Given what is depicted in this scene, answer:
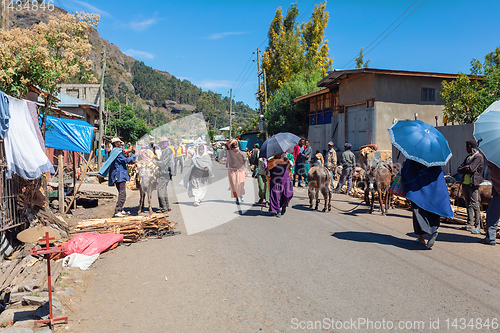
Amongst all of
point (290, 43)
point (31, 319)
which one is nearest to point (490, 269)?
point (31, 319)

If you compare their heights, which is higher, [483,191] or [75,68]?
[75,68]

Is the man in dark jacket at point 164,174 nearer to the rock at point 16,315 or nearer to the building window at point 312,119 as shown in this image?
the rock at point 16,315

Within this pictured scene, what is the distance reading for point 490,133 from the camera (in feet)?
20.9

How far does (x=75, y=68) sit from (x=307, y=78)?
27328mm

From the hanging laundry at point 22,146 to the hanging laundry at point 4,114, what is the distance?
0.34 meters

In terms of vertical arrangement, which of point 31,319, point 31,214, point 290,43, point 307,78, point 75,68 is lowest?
point 31,319

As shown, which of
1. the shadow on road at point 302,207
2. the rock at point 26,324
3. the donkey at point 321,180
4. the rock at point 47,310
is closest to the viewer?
the rock at point 26,324

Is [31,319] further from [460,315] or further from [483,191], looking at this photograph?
[483,191]

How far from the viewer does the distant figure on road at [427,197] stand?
6.89 metres

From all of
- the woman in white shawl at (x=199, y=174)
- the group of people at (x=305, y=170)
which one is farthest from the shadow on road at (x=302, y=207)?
the woman in white shawl at (x=199, y=174)

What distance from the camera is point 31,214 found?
7645mm

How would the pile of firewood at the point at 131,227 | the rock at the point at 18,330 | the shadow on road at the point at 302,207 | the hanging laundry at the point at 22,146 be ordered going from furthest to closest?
1. the shadow on road at the point at 302,207
2. the pile of firewood at the point at 131,227
3. the hanging laundry at the point at 22,146
4. the rock at the point at 18,330

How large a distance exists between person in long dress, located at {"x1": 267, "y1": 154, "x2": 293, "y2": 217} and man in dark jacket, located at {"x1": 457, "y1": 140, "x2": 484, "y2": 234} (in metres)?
3.98

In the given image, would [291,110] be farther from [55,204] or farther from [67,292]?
[67,292]
